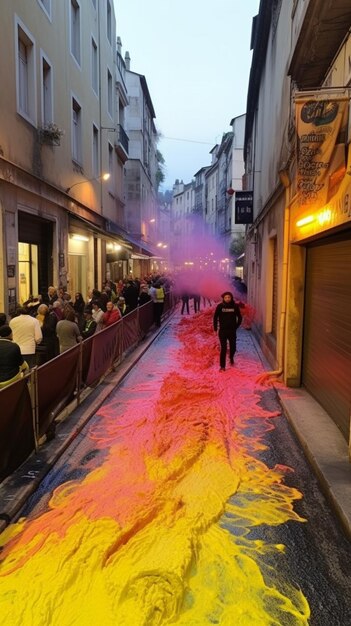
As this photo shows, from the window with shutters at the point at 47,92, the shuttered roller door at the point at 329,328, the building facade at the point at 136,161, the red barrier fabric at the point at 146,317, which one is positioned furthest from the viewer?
the building facade at the point at 136,161

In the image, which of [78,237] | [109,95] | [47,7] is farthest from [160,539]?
[109,95]

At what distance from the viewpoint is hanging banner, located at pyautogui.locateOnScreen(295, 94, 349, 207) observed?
5809mm

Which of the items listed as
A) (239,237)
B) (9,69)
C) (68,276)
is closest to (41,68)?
(9,69)

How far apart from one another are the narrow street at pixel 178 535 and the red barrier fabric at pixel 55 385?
0.55 meters

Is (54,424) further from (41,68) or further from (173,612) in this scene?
(41,68)

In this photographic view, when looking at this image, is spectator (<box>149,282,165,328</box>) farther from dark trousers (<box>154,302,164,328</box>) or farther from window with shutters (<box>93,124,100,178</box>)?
window with shutters (<box>93,124,100,178</box>)

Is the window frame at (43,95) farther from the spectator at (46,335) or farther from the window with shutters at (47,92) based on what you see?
the spectator at (46,335)

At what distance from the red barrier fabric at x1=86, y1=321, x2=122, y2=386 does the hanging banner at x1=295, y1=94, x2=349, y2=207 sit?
4538mm

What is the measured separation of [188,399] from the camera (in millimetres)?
8133

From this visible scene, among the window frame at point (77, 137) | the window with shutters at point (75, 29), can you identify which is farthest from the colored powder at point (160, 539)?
the window with shutters at point (75, 29)

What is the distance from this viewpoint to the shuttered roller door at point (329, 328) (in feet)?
20.9

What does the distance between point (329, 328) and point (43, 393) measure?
4325 mm

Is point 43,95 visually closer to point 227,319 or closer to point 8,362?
point 227,319

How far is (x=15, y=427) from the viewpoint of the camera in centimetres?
523
